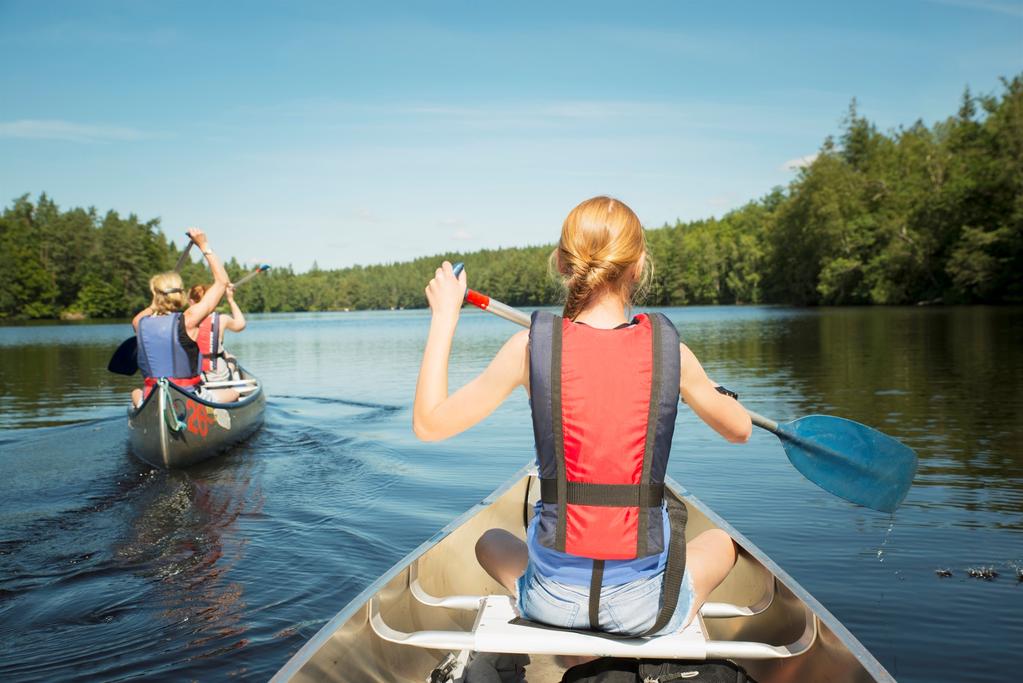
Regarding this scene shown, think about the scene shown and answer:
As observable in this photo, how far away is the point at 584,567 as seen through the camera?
2166 millimetres

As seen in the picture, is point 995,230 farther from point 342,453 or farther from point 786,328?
point 342,453

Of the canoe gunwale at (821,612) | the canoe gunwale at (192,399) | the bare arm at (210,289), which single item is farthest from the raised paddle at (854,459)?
the canoe gunwale at (192,399)

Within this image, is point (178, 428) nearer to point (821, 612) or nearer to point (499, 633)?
point (499, 633)

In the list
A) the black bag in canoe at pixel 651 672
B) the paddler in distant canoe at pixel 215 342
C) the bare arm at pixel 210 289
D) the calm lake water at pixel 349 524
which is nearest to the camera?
the black bag in canoe at pixel 651 672

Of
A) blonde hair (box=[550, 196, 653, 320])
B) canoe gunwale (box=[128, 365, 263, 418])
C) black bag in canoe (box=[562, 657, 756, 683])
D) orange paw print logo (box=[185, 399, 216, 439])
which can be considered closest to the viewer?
blonde hair (box=[550, 196, 653, 320])

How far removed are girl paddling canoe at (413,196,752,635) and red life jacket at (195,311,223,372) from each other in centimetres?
826

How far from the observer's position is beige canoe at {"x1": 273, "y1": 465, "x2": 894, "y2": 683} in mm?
2236

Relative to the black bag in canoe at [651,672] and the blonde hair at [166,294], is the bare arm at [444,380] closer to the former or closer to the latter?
the black bag in canoe at [651,672]

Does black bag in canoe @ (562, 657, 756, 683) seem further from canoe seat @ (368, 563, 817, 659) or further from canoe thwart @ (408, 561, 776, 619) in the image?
canoe thwart @ (408, 561, 776, 619)

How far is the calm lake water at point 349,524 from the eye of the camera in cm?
378

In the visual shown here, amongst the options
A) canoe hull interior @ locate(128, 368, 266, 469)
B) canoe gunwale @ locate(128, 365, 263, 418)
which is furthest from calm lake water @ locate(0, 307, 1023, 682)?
canoe gunwale @ locate(128, 365, 263, 418)

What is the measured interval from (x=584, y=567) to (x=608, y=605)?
13 centimetres

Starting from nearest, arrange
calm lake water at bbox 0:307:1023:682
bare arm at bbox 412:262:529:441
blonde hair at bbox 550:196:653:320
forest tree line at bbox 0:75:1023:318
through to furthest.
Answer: bare arm at bbox 412:262:529:441
blonde hair at bbox 550:196:653:320
calm lake water at bbox 0:307:1023:682
forest tree line at bbox 0:75:1023:318

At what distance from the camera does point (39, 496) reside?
6715 millimetres
